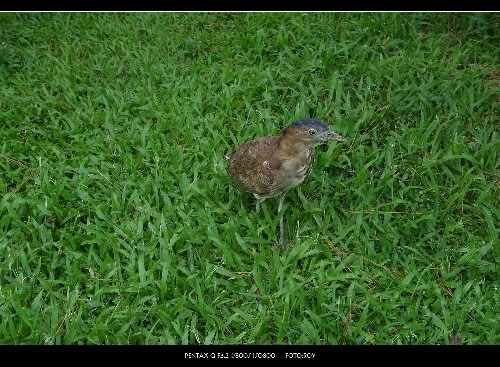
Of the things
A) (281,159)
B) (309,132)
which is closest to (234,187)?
(281,159)

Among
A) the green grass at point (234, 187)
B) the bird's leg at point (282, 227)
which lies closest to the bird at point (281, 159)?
the bird's leg at point (282, 227)

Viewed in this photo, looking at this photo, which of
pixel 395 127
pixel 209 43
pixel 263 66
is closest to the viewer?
pixel 395 127

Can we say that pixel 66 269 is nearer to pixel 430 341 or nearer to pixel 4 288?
pixel 4 288

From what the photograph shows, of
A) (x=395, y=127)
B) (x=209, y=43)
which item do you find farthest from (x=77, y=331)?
(x=209, y=43)

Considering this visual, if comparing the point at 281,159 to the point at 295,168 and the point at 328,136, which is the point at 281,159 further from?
the point at 328,136

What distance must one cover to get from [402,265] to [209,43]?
3.16 meters

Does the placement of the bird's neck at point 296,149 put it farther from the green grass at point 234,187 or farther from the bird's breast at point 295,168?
the green grass at point 234,187

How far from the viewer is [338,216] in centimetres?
391

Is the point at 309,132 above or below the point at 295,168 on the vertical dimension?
above

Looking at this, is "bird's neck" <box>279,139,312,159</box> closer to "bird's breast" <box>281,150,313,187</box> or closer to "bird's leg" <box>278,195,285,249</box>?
"bird's breast" <box>281,150,313,187</box>

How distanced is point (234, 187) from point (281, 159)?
25.2 inches

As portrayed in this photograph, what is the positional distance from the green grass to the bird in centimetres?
27

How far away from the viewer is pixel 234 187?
4.06m

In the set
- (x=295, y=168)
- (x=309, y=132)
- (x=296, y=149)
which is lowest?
(x=295, y=168)
